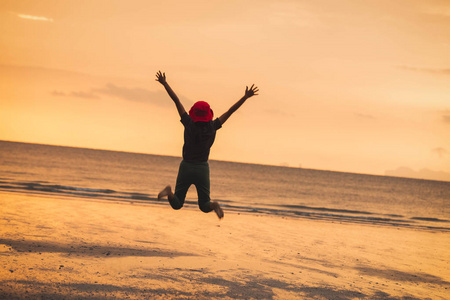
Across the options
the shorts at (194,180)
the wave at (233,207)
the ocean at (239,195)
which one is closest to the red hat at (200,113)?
the shorts at (194,180)

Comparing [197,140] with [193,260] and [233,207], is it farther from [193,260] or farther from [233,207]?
[233,207]

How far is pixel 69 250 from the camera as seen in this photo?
36.9ft

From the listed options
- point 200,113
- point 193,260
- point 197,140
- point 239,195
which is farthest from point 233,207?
point 200,113

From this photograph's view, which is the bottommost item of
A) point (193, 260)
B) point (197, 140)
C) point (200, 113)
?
point (193, 260)

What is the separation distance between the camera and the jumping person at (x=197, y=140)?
7.54 metres

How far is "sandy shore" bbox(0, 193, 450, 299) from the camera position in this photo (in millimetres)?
8805

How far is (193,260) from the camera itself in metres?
11.4

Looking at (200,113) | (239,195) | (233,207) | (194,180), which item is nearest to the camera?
(200,113)

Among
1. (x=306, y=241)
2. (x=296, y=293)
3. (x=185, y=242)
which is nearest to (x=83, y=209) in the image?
(x=185, y=242)

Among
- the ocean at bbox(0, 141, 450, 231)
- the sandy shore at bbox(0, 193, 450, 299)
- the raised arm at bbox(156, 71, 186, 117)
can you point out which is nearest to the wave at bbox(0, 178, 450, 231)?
the ocean at bbox(0, 141, 450, 231)

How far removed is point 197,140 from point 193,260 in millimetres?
4723

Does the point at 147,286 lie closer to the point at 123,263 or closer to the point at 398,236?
the point at 123,263

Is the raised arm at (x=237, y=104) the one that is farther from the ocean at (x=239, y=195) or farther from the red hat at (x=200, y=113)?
the ocean at (x=239, y=195)

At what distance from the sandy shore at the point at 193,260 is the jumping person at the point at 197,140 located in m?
1.91
